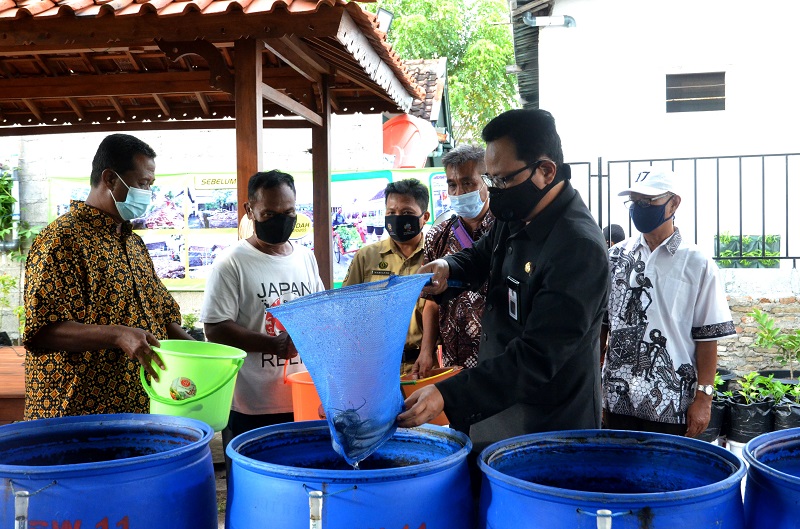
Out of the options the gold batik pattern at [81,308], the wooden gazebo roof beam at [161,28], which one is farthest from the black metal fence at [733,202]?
the gold batik pattern at [81,308]

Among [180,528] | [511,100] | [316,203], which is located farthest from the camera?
[511,100]

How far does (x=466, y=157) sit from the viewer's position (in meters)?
3.88

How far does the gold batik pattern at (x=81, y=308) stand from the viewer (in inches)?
102

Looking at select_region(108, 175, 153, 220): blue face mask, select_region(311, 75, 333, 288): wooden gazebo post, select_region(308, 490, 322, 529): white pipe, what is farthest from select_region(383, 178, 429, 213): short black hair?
select_region(308, 490, 322, 529): white pipe

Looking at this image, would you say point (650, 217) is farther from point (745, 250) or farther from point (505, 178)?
point (745, 250)

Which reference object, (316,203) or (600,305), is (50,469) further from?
(316,203)

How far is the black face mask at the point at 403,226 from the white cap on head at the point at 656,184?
1.22 meters

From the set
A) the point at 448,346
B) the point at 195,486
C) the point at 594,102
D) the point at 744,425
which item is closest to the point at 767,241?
the point at 594,102

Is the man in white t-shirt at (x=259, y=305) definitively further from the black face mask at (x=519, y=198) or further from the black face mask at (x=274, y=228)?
the black face mask at (x=519, y=198)

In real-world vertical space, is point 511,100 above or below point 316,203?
above

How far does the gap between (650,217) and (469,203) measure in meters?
0.92

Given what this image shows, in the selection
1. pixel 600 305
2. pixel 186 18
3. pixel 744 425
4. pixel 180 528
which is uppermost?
pixel 186 18

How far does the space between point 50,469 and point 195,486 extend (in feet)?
1.23

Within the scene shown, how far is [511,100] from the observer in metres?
28.2
